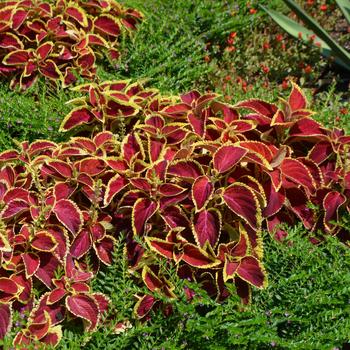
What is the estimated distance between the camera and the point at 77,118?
9.46 ft

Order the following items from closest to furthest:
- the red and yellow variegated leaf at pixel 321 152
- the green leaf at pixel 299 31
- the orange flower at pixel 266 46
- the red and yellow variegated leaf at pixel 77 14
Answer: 1. the red and yellow variegated leaf at pixel 321 152
2. the red and yellow variegated leaf at pixel 77 14
3. the green leaf at pixel 299 31
4. the orange flower at pixel 266 46

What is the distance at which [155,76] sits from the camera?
13.1ft

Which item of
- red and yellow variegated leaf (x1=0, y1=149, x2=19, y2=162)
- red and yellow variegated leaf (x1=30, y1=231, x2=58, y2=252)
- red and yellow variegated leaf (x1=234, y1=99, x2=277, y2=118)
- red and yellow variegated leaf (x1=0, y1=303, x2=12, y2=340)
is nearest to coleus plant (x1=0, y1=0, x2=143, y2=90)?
red and yellow variegated leaf (x1=0, y1=149, x2=19, y2=162)

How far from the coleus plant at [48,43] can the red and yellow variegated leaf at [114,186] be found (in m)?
1.23

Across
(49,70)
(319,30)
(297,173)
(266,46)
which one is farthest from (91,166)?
(266,46)

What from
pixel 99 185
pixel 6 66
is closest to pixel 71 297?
pixel 99 185

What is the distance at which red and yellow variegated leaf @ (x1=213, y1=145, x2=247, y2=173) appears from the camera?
7.87ft

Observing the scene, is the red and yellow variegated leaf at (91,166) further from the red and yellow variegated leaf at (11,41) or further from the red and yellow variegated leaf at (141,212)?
the red and yellow variegated leaf at (11,41)

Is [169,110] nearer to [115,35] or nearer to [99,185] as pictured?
[99,185]

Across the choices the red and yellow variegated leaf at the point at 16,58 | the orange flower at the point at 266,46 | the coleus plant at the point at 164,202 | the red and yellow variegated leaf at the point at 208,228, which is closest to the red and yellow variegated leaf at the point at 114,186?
the coleus plant at the point at 164,202

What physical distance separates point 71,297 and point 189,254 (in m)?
0.44

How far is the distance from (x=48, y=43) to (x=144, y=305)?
1864 millimetres

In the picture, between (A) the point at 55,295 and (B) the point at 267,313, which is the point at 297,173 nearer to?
(B) the point at 267,313

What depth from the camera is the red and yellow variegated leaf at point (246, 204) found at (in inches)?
92.6
